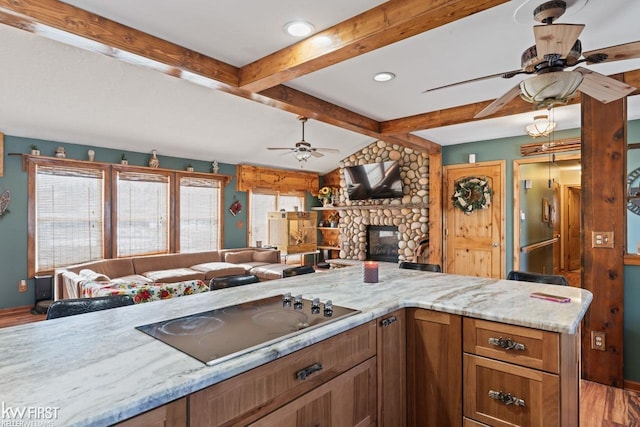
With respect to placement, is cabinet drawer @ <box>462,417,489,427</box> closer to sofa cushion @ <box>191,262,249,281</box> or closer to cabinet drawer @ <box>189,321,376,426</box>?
cabinet drawer @ <box>189,321,376,426</box>

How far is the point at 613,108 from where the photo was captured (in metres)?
2.94

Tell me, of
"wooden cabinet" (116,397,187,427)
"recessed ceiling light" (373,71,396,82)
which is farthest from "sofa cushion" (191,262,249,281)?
"wooden cabinet" (116,397,187,427)

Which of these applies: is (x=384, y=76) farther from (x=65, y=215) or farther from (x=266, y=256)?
(x=65, y=215)

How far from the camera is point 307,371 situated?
1349 mm

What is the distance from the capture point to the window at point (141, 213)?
582 cm

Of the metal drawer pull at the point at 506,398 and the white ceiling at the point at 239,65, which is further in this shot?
the white ceiling at the point at 239,65

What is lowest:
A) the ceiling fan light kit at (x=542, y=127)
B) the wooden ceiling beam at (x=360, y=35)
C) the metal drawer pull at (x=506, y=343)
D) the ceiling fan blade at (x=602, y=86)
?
the metal drawer pull at (x=506, y=343)

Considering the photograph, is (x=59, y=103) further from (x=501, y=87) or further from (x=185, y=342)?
(x=501, y=87)

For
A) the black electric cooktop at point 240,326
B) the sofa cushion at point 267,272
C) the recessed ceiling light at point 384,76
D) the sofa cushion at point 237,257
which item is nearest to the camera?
the black electric cooktop at point 240,326

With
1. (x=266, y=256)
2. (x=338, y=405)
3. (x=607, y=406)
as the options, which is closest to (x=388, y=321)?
(x=338, y=405)

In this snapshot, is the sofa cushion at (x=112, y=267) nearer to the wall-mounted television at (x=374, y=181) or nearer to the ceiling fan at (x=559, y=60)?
the wall-mounted television at (x=374, y=181)

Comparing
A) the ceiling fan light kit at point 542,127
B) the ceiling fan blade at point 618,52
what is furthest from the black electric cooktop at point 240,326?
the ceiling fan light kit at point 542,127

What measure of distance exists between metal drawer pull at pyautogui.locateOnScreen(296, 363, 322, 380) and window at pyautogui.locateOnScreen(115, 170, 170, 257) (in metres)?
5.43

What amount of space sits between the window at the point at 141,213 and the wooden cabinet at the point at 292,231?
204 cm
